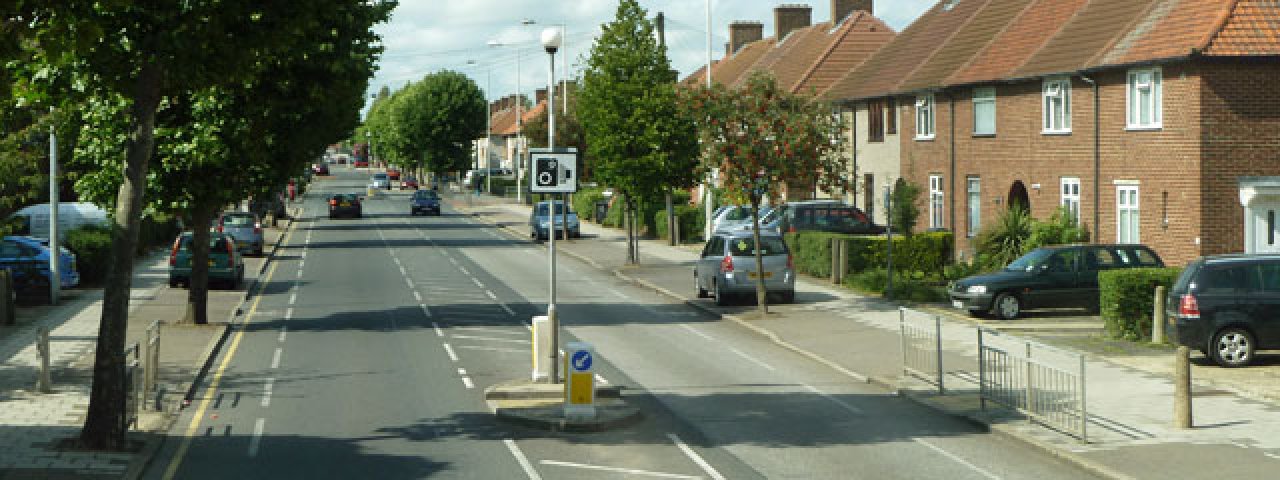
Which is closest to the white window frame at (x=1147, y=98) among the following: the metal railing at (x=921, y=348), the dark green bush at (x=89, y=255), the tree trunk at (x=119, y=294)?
the metal railing at (x=921, y=348)

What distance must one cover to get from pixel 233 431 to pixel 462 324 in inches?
453

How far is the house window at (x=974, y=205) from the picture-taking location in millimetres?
41841

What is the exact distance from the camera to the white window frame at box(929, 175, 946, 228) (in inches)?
1758

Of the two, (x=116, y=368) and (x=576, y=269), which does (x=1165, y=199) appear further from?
(x=116, y=368)

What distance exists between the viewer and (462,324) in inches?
1108

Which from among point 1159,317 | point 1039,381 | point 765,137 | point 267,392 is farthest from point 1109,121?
point 267,392

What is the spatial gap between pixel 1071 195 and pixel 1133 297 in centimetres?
1324

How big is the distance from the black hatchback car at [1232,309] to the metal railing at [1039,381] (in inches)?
195

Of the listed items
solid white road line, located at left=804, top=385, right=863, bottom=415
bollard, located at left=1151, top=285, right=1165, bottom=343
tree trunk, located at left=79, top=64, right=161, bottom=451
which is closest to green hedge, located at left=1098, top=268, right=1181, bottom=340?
bollard, located at left=1151, top=285, right=1165, bottom=343

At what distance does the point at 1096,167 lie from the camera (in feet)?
113

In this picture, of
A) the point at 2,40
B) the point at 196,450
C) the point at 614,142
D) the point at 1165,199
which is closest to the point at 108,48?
the point at 2,40

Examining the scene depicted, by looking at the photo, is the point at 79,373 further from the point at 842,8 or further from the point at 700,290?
the point at 842,8

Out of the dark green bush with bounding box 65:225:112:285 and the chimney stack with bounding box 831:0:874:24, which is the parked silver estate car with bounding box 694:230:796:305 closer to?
the dark green bush with bounding box 65:225:112:285

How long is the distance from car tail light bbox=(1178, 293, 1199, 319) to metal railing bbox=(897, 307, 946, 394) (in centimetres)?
370
